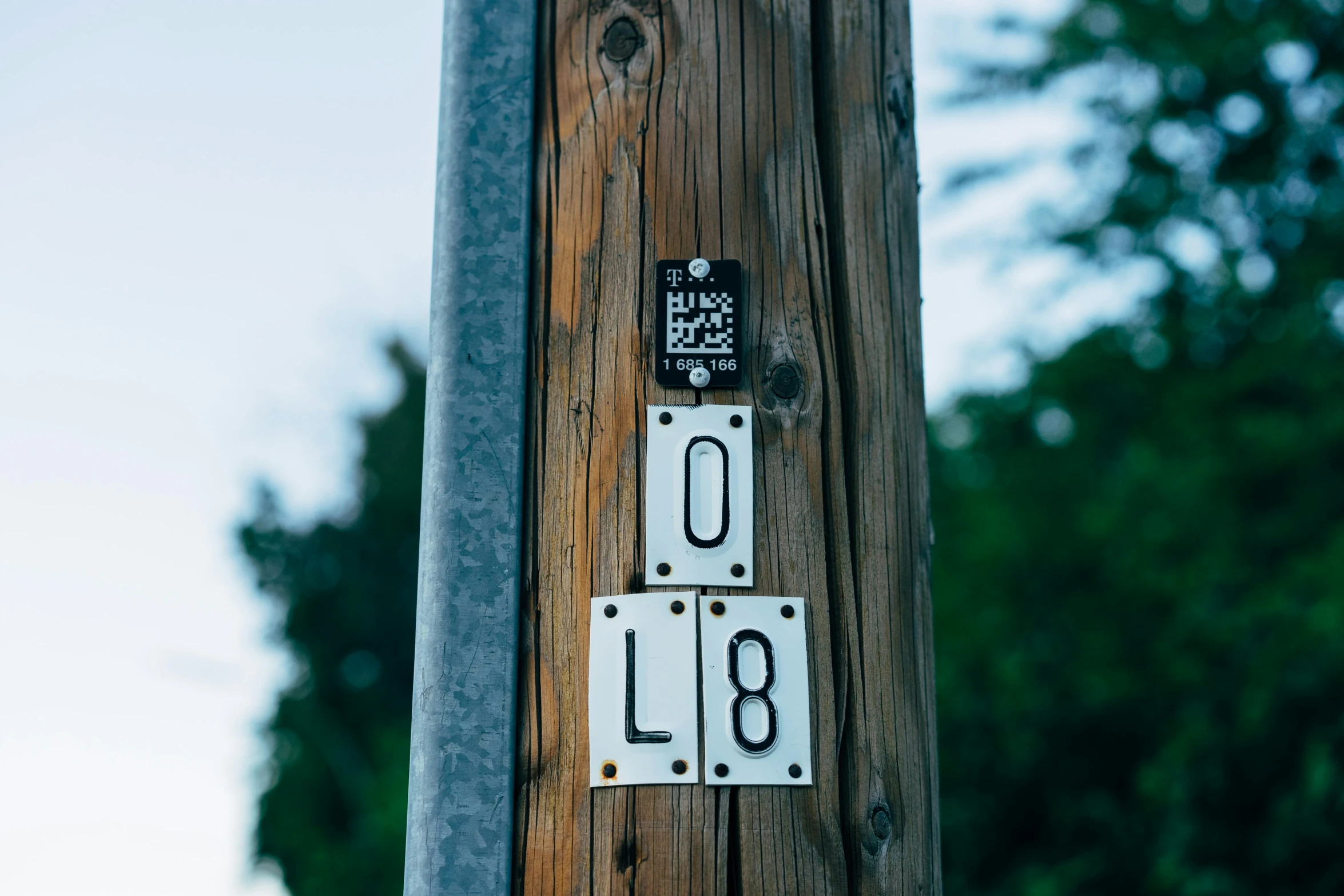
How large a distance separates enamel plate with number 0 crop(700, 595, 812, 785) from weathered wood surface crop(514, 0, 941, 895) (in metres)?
0.02

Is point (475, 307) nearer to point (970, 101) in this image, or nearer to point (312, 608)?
point (970, 101)

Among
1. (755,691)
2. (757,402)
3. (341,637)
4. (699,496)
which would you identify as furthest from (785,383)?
(341,637)

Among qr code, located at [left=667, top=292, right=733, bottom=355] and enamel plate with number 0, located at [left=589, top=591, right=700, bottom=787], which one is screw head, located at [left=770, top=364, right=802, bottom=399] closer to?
qr code, located at [left=667, top=292, right=733, bottom=355]

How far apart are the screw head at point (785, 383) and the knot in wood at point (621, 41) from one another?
422mm

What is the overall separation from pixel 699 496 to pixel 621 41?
22.0 inches

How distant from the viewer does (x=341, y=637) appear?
24969 mm

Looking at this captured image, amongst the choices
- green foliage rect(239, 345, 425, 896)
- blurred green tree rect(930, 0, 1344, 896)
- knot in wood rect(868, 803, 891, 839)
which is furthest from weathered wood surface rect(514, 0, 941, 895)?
green foliage rect(239, 345, 425, 896)

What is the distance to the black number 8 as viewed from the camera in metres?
1.23

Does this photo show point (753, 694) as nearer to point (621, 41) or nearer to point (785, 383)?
point (785, 383)

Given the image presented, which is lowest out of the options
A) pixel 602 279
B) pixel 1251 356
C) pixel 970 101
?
pixel 602 279

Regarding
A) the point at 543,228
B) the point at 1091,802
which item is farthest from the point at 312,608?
the point at 543,228

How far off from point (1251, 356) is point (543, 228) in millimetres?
7251

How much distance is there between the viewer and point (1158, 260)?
27.0 feet

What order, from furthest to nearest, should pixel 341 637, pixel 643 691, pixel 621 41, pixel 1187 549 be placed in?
pixel 341 637 → pixel 1187 549 → pixel 621 41 → pixel 643 691
